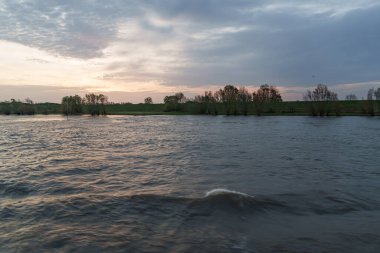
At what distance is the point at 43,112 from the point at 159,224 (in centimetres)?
17530

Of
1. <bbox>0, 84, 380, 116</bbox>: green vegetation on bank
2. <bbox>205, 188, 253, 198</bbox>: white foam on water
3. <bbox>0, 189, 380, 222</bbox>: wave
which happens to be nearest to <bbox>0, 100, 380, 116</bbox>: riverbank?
<bbox>0, 84, 380, 116</bbox>: green vegetation on bank

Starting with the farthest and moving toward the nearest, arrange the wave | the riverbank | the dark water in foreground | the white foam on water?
the riverbank < the white foam on water < the wave < the dark water in foreground

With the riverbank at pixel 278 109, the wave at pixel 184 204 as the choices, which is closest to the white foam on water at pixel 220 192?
the wave at pixel 184 204

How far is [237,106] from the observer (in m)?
118

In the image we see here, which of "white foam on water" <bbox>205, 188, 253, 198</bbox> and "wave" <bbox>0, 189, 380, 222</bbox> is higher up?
"white foam on water" <bbox>205, 188, 253, 198</bbox>

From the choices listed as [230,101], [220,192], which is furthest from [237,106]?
[220,192]

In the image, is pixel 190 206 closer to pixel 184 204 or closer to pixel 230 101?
pixel 184 204

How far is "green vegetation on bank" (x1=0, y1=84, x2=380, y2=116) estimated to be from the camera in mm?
102000

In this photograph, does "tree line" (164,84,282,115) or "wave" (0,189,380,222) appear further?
"tree line" (164,84,282,115)

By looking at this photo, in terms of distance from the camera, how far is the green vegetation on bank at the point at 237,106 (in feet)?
335

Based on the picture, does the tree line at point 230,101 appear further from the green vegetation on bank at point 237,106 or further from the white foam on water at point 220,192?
the white foam on water at point 220,192

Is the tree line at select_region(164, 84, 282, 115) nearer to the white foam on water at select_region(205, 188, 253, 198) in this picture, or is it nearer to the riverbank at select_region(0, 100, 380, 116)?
the riverbank at select_region(0, 100, 380, 116)

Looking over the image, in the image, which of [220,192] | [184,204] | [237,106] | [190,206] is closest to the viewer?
[190,206]

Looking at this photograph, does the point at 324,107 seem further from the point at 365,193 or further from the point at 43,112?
the point at 43,112
